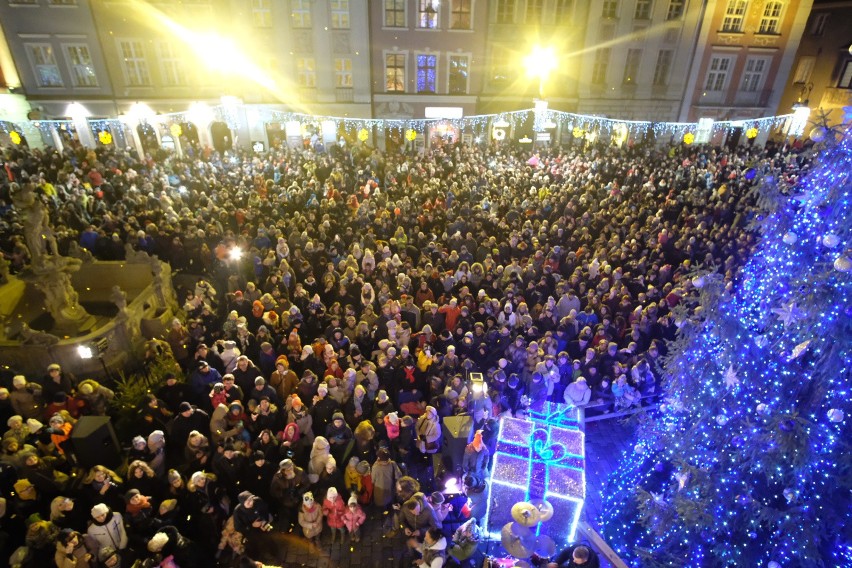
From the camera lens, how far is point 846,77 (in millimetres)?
31344

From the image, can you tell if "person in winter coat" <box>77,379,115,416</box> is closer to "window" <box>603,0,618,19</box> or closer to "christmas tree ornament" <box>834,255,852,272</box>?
"christmas tree ornament" <box>834,255,852,272</box>

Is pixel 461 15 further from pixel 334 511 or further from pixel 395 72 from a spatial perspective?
pixel 334 511

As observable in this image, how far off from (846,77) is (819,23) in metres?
4.48

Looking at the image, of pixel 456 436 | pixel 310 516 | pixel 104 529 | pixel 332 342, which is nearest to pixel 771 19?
pixel 332 342

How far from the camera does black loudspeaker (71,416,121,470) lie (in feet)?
21.5

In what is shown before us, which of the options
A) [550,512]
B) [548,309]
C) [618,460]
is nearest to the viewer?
[550,512]

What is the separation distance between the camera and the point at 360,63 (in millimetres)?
26125

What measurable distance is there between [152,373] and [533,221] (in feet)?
37.8

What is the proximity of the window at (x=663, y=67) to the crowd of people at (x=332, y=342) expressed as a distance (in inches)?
579

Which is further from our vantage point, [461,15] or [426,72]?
[426,72]

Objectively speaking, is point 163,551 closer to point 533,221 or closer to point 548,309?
point 548,309

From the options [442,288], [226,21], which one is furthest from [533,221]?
[226,21]

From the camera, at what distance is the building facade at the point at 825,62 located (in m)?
31.1

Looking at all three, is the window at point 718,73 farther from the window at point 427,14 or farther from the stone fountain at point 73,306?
the stone fountain at point 73,306
